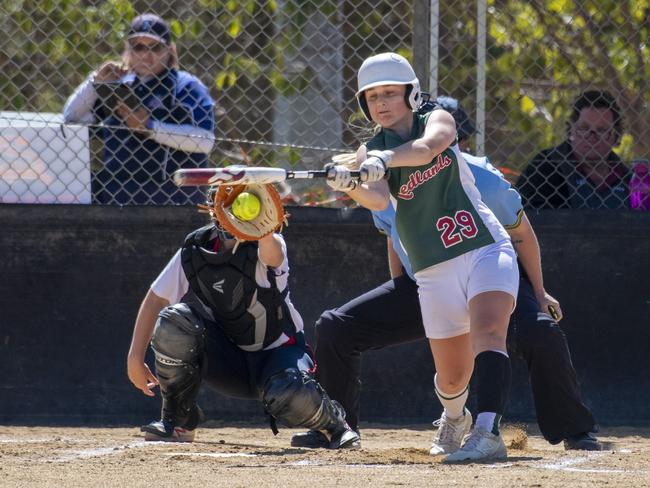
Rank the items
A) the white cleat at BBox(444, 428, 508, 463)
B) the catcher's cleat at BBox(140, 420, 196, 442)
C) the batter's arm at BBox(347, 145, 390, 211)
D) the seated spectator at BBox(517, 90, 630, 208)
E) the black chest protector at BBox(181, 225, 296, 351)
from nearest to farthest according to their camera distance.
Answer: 1. the white cleat at BBox(444, 428, 508, 463)
2. the batter's arm at BBox(347, 145, 390, 211)
3. the black chest protector at BBox(181, 225, 296, 351)
4. the catcher's cleat at BBox(140, 420, 196, 442)
5. the seated spectator at BBox(517, 90, 630, 208)

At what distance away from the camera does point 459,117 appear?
20.5ft

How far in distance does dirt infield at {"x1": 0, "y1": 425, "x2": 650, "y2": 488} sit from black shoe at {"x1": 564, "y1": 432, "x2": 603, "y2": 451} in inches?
3.2

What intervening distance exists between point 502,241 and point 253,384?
1.34 m

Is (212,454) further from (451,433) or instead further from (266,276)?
(451,433)

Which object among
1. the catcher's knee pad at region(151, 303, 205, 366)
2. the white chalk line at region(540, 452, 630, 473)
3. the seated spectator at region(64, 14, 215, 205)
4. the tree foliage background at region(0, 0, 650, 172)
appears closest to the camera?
the white chalk line at region(540, 452, 630, 473)

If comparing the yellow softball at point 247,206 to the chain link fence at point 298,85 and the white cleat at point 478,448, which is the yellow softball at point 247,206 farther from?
the chain link fence at point 298,85

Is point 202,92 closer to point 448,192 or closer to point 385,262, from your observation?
point 385,262

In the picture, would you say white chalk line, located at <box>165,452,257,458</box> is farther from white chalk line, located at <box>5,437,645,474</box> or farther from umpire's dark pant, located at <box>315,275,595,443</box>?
umpire's dark pant, located at <box>315,275,595,443</box>

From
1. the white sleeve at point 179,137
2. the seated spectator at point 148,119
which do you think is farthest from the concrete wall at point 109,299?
the white sleeve at point 179,137

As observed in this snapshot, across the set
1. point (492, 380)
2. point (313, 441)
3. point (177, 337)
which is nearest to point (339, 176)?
point (492, 380)

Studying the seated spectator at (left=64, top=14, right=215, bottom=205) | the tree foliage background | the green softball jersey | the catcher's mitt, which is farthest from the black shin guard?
the seated spectator at (left=64, top=14, right=215, bottom=205)

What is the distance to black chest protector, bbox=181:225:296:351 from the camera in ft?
17.4

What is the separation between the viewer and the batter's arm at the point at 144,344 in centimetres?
535

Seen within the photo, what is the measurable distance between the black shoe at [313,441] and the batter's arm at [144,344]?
0.67 metres
